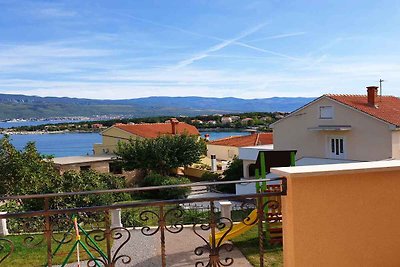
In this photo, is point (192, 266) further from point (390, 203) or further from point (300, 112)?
point (300, 112)

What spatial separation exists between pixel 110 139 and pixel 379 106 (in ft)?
78.2

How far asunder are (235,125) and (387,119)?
160ft

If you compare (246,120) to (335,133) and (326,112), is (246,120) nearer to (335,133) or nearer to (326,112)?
(326,112)

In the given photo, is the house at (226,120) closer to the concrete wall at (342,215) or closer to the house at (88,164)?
the house at (88,164)

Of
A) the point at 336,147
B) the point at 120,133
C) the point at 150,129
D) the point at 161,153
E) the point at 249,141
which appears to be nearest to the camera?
→ the point at 336,147

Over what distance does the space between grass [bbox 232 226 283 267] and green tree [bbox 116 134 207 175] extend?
58.8ft

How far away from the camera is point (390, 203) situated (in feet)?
10.4

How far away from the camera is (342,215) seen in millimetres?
3080

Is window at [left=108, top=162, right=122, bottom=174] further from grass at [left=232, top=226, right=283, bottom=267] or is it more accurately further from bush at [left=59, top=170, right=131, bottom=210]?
grass at [left=232, top=226, right=283, bottom=267]

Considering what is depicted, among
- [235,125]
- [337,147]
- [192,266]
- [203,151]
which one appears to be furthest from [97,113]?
[192,266]

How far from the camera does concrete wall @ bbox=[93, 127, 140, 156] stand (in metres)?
36.4

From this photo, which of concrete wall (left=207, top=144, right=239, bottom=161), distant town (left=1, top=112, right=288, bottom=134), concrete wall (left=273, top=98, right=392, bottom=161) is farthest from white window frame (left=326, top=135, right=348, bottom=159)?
distant town (left=1, top=112, right=288, bottom=134)

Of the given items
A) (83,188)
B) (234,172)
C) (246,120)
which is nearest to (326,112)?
(234,172)

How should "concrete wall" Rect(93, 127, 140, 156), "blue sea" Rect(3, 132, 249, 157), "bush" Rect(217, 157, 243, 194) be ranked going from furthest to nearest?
"blue sea" Rect(3, 132, 249, 157), "concrete wall" Rect(93, 127, 140, 156), "bush" Rect(217, 157, 243, 194)
